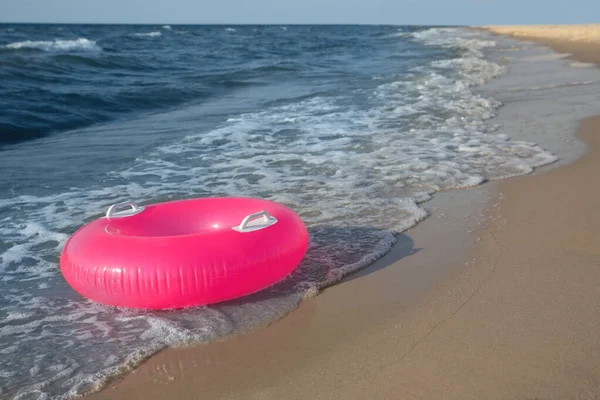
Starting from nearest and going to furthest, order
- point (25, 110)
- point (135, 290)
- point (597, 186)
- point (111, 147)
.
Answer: point (135, 290) < point (597, 186) < point (111, 147) < point (25, 110)

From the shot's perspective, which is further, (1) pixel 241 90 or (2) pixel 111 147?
(1) pixel 241 90

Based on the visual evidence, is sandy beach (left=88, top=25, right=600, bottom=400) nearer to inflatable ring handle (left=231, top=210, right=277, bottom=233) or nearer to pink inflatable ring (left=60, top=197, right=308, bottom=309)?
pink inflatable ring (left=60, top=197, right=308, bottom=309)

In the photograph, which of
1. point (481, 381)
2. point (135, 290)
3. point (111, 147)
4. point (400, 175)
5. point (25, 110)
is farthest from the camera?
point (25, 110)

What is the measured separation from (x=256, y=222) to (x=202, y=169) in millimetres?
3226

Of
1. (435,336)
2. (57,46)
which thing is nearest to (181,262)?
(435,336)

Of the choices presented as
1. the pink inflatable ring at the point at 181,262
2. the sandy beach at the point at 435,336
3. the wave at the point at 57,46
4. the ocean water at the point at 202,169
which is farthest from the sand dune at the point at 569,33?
the pink inflatable ring at the point at 181,262

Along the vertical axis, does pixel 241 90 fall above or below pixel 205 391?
below

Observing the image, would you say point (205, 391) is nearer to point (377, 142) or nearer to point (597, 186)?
point (597, 186)

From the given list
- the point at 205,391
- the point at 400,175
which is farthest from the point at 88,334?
the point at 400,175

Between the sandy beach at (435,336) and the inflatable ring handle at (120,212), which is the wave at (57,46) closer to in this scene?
the inflatable ring handle at (120,212)

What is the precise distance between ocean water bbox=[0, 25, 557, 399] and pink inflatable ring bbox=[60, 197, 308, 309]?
12 cm

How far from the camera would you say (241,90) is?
14438 millimetres

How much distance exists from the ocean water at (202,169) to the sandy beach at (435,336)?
215 millimetres

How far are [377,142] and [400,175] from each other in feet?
5.61
